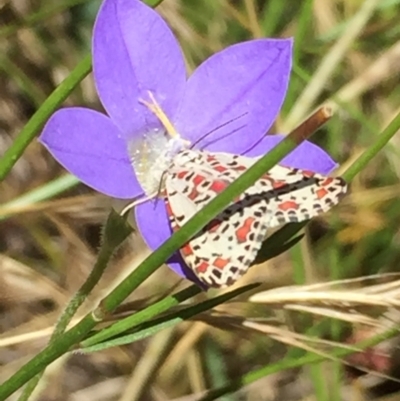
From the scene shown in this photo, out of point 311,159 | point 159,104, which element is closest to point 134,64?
point 159,104

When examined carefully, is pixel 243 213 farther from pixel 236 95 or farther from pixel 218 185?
pixel 236 95

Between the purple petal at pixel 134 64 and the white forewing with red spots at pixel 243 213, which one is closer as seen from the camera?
the white forewing with red spots at pixel 243 213

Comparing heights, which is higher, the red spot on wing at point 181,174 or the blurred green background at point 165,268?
the red spot on wing at point 181,174

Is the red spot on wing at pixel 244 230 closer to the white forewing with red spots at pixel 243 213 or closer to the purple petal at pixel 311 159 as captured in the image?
the white forewing with red spots at pixel 243 213

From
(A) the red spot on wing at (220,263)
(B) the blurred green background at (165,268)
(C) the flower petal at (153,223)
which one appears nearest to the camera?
(A) the red spot on wing at (220,263)

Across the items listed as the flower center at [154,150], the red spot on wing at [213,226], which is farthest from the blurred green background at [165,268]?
the red spot on wing at [213,226]

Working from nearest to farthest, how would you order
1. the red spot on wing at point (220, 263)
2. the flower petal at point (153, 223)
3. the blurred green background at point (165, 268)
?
the red spot on wing at point (220, 263)
the flower petal at point (153, 223)
the blurred green background at point (165, 268)

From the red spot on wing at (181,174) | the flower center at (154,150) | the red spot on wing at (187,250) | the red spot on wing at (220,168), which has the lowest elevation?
the red spot on wing at (187,250)
